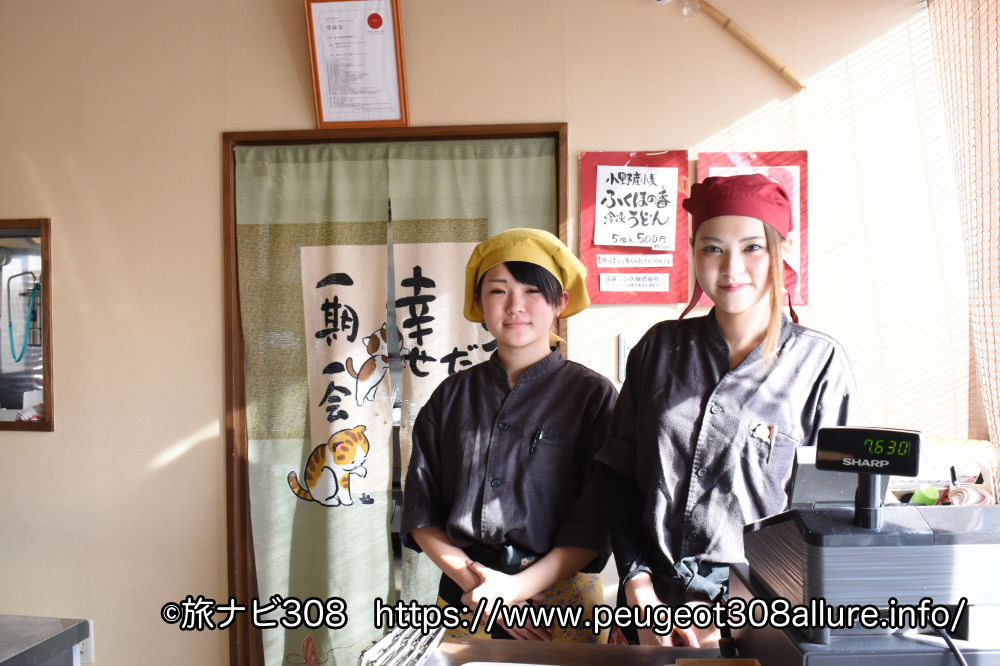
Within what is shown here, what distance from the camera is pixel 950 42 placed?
2076 mm

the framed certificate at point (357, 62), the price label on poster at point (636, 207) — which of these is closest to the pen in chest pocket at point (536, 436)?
the price label on poster at point (636, 207)

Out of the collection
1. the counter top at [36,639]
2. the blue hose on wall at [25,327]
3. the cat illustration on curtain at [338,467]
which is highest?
the blue hose on wall at [25,327]

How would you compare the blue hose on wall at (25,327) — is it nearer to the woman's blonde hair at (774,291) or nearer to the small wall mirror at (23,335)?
the small wall mirror at (23,335)

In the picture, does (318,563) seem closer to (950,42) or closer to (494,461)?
(494,461)

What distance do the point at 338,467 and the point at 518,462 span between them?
1.27 m

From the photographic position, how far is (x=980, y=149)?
5.64 feet

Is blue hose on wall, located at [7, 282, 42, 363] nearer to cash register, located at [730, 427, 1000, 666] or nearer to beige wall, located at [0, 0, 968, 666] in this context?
beige wall, located at [0, 0, 968, 666]

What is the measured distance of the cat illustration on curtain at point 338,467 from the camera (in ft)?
8.38

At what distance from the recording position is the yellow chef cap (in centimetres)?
152

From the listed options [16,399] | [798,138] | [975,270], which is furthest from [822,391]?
[16,399]

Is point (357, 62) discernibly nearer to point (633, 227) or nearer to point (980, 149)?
point (633, 227)

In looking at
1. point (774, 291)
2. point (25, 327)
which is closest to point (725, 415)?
point (774, 291)

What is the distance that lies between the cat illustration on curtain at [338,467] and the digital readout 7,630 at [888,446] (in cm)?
204

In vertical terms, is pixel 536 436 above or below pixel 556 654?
above
